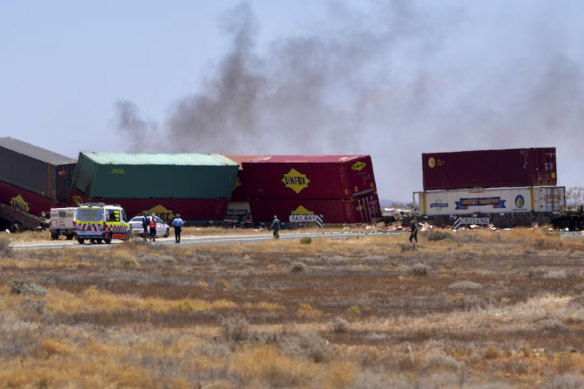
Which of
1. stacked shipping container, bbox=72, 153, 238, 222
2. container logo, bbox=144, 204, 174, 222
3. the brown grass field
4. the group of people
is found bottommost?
the brown grass field

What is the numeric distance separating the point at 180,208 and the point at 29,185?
1208 centimetres

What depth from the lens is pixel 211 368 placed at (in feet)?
38.7

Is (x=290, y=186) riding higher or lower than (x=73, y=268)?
higher

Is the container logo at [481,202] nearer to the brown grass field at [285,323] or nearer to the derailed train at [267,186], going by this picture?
the derailed train at [267,186]

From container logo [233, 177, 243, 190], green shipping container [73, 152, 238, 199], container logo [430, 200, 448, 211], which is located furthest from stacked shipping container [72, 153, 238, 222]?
container logo [430, 200, 448, 211]

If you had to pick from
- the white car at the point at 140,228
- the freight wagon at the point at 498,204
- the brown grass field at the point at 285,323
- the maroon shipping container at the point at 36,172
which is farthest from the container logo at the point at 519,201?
the maroon shipping container at the point at 36,172

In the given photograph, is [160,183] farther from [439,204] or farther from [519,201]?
[519,201]

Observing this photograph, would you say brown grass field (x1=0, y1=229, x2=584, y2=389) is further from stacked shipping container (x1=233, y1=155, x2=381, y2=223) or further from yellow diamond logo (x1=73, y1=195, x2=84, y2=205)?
stacked shipping container (x1=233, y1=155, x2=381, y2=223)

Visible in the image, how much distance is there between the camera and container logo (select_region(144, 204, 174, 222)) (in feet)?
227

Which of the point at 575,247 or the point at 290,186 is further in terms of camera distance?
the point at 290,186

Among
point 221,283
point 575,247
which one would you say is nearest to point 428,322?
point 221,283

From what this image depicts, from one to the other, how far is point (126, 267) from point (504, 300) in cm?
1453

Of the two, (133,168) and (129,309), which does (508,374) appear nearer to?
(129,309)

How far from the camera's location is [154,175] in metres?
68.5
